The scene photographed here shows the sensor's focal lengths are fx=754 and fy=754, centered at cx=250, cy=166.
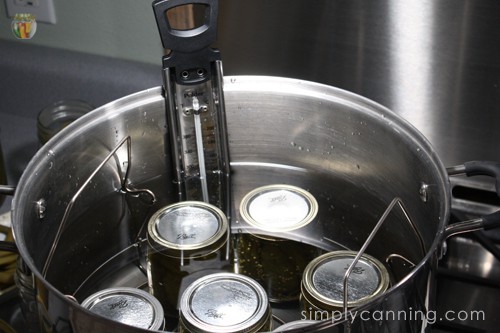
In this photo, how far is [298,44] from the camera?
37.8 inches

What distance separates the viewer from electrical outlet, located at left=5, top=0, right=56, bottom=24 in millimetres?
1060

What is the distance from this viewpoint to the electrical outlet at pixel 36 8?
1.06 m

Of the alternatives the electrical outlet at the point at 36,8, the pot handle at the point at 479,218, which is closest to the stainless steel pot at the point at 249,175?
the pot handle at the point at 479,218

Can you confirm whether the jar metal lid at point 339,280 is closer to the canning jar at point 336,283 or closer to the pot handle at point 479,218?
the canning jar at point 336,283

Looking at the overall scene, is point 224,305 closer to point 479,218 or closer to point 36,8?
point 479,218

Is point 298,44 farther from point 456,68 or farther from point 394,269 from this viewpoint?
point 394,269

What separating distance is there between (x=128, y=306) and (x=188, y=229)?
0.34 ft

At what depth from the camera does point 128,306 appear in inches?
27.7

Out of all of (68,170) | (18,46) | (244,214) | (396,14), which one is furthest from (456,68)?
(18,46)

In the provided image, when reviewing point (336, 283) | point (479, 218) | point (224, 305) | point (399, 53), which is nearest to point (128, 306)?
point (224, 305)

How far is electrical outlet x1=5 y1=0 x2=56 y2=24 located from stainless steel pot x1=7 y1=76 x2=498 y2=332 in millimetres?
362

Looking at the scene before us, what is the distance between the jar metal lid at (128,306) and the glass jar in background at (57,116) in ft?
1.09

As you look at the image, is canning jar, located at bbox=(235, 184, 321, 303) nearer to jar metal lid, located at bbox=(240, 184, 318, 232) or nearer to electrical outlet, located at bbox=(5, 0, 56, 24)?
jar metal lid, located at bbox=(240, 184, 318, 232)

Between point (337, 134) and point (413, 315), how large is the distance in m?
0.25
